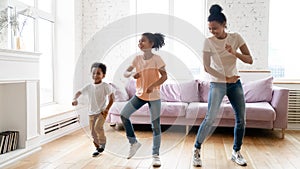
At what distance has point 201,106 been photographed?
3410mm

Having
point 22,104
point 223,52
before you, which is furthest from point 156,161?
point 22,104

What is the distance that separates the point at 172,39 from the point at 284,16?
162 cm

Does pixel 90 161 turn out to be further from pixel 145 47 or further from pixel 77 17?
pixel 77 17

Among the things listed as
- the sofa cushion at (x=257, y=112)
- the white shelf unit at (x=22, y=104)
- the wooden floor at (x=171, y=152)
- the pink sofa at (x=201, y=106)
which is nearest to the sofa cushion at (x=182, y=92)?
the pink sofa at (x=201, y=106)

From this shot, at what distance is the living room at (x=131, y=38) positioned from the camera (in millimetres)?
3584

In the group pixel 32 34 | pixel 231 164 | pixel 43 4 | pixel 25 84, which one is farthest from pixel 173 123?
pixel 43 4

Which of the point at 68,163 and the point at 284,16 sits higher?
the point at 284,16

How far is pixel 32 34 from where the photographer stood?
354 cm

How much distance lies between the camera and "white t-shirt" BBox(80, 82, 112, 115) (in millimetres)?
2395

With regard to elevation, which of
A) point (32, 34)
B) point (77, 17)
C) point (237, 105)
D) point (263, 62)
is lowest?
point (237, 105)

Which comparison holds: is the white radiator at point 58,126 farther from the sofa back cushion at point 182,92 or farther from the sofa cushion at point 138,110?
the sofa back cushion at point 182,92

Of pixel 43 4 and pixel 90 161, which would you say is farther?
pixel 43 4

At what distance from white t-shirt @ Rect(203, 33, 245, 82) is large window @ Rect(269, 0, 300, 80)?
2284mm

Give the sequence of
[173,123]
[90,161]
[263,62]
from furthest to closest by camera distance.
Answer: [263,62] < [173,123] < [90,161]
